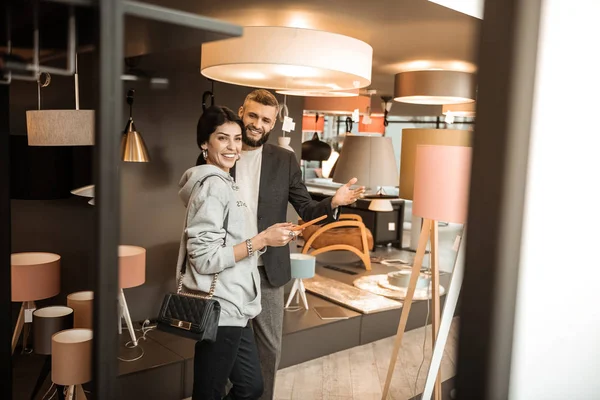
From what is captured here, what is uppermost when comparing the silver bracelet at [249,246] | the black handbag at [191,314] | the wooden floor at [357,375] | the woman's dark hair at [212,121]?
the woman's dark hair at [212,121]

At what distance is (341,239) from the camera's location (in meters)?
6.71

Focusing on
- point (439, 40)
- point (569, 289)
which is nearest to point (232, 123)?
point (569, 289)

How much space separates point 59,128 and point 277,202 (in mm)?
1070

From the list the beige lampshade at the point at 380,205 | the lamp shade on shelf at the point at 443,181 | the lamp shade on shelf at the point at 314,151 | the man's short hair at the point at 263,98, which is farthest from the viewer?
the beige lampshade at the point at 380,205

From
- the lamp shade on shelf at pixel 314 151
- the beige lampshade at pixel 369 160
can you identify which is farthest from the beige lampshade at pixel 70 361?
the lamp shade on shelf at pixel 314 151

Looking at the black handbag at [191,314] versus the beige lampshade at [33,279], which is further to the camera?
the beige lampshade at [33,279]

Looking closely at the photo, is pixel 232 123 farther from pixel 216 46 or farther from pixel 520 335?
pixel 520 335

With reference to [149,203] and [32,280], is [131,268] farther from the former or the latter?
[149,203]

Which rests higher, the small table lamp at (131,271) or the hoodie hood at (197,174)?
the hoodie hood at (197,174)

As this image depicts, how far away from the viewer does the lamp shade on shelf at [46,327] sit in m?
2.83

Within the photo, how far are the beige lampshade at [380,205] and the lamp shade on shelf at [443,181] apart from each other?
221 inches

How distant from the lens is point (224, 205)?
6.73 ft

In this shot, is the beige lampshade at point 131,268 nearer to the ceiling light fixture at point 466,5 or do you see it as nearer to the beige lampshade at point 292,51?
the beige lampshade at point 292,51

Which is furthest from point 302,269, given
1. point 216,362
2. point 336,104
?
point 216,362
